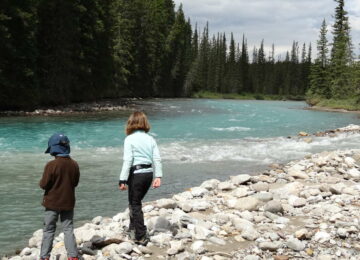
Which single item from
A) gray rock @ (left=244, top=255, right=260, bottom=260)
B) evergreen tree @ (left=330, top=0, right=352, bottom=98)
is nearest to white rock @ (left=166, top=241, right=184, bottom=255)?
gray rock @ (left=244, top=255, right=260, bottom=260)

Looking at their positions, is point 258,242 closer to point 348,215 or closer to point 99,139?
point 348,215

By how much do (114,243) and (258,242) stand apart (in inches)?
87.0

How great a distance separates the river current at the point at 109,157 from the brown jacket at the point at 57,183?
7.19ft

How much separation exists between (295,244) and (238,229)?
46.2 inches

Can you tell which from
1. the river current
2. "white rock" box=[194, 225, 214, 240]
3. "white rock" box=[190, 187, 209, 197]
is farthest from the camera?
"white rock" box=[190, 187, 209, 197]

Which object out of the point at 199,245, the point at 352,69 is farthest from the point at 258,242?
the point at 352,69

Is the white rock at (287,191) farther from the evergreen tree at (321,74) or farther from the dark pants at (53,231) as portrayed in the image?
the evergreen tree at (321,74)

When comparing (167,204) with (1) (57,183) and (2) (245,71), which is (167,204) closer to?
(1) (57,183)

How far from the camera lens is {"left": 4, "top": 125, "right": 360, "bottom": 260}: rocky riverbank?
19.1ft

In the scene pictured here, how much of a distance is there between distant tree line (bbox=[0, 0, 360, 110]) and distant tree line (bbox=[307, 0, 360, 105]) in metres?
0.17

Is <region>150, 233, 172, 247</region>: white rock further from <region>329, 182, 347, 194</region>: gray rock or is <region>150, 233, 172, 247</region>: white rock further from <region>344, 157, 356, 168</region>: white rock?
<region>344, 157, 356, 168</region>: white rock

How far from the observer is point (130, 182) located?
5.97m

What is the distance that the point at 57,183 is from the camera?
5.22 m

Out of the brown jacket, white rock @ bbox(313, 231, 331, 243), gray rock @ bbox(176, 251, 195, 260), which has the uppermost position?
the brown jacket
